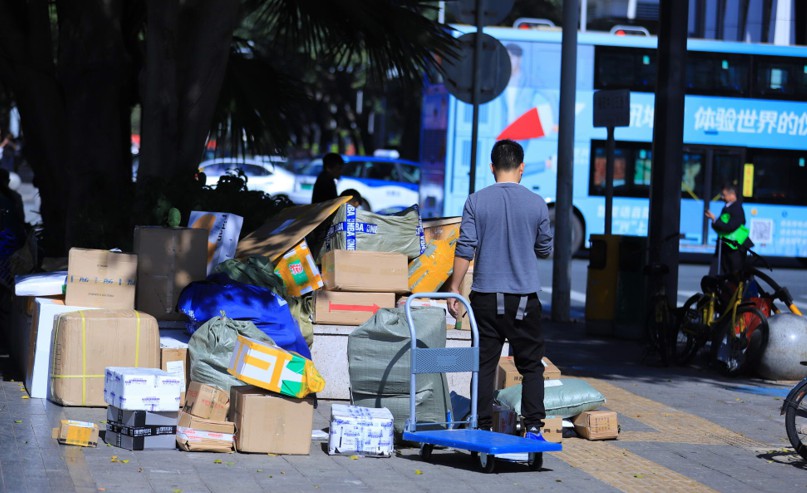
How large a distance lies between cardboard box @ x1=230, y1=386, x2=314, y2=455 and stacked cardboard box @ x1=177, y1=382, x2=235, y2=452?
87 millimetres

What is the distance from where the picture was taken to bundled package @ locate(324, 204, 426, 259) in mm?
8547

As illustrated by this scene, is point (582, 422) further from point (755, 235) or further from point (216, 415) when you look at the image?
point (755, 235)

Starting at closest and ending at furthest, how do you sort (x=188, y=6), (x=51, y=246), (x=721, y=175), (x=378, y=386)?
(x=378, y=386) → (x=188, y=6) → (x=51, y=246) → (x=721, y=175)

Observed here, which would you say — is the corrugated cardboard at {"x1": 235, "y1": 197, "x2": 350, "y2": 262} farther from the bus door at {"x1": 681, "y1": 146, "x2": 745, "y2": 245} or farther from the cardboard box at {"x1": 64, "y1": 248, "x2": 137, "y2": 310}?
the bus door at {"x1": 681, "y1": 146, "x2": 745, "y2": 245}

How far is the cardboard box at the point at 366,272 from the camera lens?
27.1 feet

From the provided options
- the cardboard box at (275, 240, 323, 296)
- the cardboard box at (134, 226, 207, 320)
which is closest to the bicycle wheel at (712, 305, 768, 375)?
the cardboard box at (275, 240, 323, 296)

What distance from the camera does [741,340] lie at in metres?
10.5

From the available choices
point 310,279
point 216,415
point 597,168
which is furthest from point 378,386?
point 597,168

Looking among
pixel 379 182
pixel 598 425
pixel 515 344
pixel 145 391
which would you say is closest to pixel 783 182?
pixel 379 182

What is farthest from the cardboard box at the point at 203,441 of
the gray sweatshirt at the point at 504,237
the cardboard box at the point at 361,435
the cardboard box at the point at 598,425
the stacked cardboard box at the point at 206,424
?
the cardboard box at the point at 598,425

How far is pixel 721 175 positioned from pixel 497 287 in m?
19.1

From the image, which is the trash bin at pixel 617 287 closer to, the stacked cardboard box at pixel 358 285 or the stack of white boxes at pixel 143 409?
the stacked cardboard box at pixel 358 285

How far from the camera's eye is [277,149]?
1279 cm

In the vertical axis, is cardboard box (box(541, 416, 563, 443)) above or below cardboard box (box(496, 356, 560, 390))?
below
